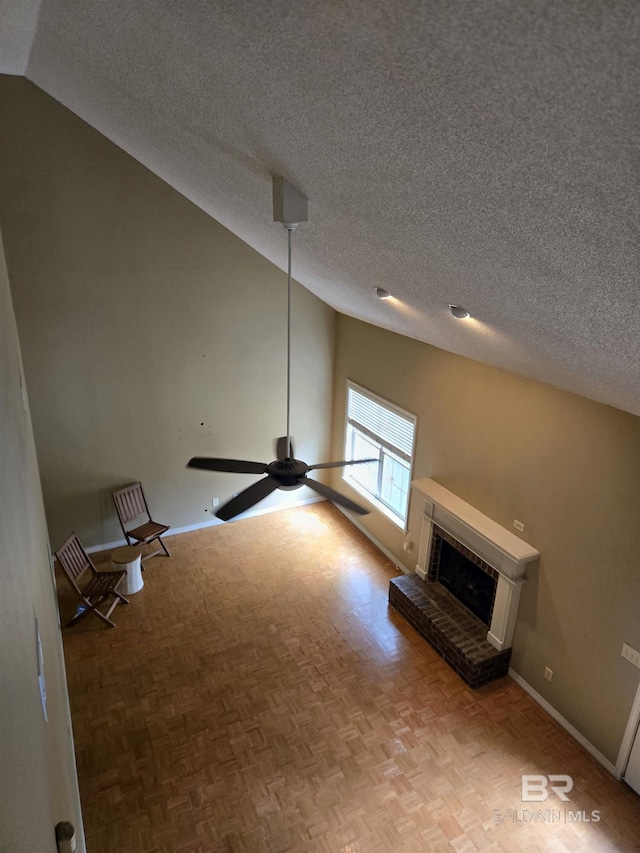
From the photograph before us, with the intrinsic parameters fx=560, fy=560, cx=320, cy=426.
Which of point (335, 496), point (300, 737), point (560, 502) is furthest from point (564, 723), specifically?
point (335, 496)

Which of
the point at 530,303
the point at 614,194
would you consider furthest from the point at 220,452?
the point at 614,194

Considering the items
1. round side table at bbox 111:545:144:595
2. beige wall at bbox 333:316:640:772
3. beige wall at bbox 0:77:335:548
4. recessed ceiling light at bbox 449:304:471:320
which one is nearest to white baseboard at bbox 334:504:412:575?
beige wall at bbox 0:77:335:548

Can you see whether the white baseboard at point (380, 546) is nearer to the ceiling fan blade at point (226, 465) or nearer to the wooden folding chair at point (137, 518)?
the wooden folding chair at point (137, 518)

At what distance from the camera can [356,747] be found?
4.51 meters

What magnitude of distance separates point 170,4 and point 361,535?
634 cm

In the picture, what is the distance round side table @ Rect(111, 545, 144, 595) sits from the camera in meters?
6.07

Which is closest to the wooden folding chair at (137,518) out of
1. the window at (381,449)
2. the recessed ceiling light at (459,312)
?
the window at (381,449)

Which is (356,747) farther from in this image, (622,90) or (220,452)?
(622,90)

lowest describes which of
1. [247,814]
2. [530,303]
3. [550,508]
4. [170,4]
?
[247,814]

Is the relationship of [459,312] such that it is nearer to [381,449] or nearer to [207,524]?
[381,449]

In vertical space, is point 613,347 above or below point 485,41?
below

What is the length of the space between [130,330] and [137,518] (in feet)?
7.56

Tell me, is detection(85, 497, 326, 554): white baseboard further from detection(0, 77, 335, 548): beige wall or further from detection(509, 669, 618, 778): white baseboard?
detection(509, 669, 618, 778): white baseboard

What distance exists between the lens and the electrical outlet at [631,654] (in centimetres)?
403
